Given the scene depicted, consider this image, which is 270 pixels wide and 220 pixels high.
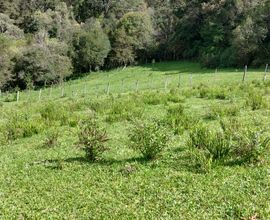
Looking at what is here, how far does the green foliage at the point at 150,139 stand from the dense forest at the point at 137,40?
44.9 meters

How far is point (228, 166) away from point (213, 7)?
63.7 metres

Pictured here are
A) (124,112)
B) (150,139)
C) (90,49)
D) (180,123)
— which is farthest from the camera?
(90,49)

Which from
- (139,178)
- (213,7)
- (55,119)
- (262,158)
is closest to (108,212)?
(139,178)

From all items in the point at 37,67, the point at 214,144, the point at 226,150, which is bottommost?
the point at 37,67

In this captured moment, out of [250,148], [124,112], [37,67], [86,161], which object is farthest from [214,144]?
[37,67]

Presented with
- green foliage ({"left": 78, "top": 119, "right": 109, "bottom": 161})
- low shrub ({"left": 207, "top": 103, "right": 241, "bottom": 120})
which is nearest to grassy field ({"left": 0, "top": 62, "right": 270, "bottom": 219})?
green foliage ({"left": 78, "top": 119, "right": 109, "bottom": 161})

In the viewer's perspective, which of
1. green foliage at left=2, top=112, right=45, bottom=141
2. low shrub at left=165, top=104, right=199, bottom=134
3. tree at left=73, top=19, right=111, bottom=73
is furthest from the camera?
tree at left=73, top=19, right=111, bottom=73

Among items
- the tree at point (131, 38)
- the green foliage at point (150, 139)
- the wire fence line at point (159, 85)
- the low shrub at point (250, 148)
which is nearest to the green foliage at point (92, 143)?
the green foliage at point (150, 139)

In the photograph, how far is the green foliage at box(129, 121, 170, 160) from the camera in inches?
423

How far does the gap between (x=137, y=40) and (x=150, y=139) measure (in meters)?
65.0

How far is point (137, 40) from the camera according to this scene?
7431 centimetres

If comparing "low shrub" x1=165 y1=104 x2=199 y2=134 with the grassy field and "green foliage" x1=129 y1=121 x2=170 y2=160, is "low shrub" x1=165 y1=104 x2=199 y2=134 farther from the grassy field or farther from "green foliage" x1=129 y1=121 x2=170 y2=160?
"green foliage" x1=129 y1=121 x2=170 y2=160

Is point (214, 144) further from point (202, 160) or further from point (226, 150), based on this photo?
point (202, 160)

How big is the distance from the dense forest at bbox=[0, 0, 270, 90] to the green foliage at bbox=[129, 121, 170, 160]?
4486cm
